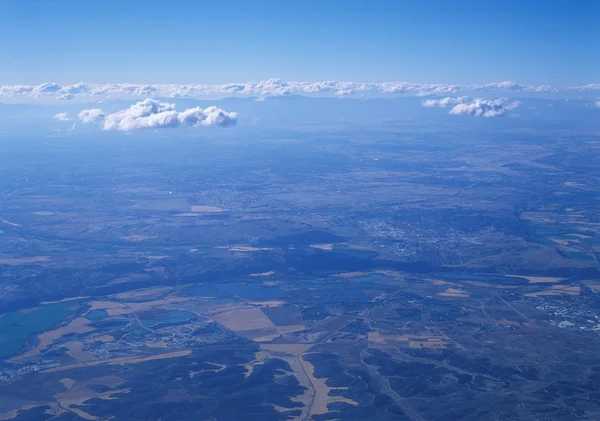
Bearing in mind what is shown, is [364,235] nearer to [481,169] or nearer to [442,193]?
[442,193]

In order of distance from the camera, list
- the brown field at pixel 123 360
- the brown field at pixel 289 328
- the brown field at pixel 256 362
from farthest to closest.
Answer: the brown field at pixel 289 328
the brown field at pixel 123 360
the brown field at pixel 256 362

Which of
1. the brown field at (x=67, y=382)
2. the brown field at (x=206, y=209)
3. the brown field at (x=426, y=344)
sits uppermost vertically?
the brown field at (x=206, y=209)

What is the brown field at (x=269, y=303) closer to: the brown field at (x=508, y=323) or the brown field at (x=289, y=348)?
the brown field at (x=289, y=348)

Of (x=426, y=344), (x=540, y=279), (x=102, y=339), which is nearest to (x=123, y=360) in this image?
(x=102, y=339)

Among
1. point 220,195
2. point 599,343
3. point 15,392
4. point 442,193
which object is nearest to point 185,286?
point 15,392

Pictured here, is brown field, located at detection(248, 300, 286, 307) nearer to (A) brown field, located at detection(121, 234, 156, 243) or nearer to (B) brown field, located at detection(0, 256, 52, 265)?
(A) brown field, located at detection(121, 234, 156, 243)

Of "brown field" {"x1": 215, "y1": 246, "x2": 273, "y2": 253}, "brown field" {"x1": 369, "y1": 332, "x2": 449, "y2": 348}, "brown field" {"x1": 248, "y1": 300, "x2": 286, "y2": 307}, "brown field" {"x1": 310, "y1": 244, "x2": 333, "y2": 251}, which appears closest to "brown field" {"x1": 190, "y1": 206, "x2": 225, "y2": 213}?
"brown field" {"x1": 215, "y1": 246, "x2": 273, "y2": 253}

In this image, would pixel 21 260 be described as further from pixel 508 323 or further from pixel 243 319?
pixel 508 323

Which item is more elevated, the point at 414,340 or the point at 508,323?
Result: the point at 414,340

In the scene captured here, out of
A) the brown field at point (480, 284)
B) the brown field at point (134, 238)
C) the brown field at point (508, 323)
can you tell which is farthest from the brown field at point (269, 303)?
the brown field at point (134, 238)
